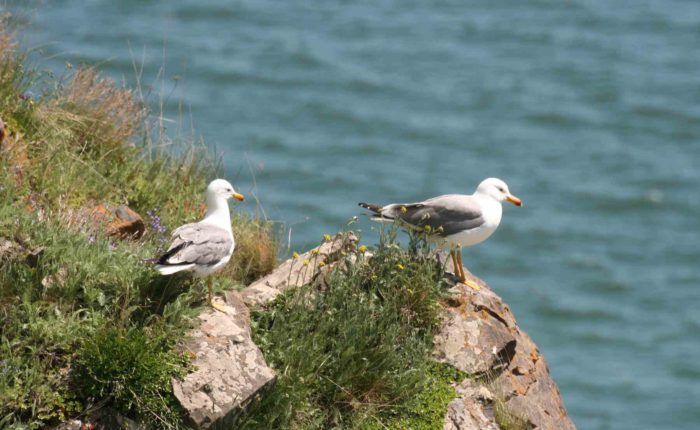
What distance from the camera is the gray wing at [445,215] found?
26.5ft

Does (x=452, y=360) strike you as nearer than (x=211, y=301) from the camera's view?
No

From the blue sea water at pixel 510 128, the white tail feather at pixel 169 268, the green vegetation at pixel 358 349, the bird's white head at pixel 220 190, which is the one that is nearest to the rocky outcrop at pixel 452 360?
the green vegetation at pixel 358 349

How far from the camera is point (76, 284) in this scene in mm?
6566

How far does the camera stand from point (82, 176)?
876cm

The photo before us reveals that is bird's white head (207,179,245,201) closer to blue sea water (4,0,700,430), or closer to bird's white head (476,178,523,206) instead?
bird's white head (476,178,523,206)

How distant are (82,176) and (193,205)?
41.5 inches

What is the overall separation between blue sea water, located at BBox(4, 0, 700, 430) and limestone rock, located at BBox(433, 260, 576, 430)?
21.7 ft

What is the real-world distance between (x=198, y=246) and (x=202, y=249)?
3cm

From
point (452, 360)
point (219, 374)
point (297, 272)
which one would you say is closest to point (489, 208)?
point (452, 360)

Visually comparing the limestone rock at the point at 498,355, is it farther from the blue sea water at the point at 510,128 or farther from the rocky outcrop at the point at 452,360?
the blue sea water at the point at 510,128

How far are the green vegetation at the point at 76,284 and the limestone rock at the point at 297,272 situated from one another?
24 centimetres

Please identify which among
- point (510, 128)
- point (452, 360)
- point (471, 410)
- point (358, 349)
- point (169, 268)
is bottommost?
point (510, 128)

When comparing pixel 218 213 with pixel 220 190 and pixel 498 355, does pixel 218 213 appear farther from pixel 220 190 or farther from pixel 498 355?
pixel 498 355

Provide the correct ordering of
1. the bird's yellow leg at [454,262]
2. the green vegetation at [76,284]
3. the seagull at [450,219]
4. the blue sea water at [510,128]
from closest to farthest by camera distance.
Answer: the green vegetation at [76,284] → the seagull at [450,219] → the bird's yellow leg at [454,262] → the blue sea water at [510,128]
